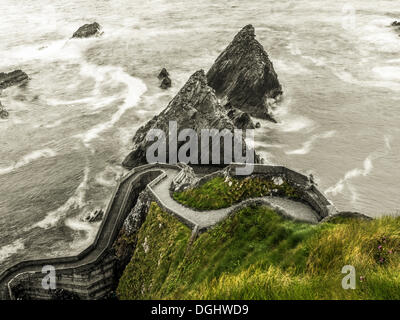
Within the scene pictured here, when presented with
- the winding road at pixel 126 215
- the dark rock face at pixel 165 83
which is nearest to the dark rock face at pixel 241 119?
the dark rock face at pixel 165 83

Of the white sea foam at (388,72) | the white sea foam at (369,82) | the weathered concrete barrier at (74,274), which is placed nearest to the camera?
the weathered concrete barrier at (74,274)

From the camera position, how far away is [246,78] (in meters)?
65.5

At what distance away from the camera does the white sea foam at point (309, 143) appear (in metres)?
54.3

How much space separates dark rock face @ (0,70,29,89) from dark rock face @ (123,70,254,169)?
42.3m

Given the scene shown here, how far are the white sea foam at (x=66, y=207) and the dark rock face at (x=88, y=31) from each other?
6872 centimetres

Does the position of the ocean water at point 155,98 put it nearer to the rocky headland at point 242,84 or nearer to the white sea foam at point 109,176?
the white sea foam at point 109,176

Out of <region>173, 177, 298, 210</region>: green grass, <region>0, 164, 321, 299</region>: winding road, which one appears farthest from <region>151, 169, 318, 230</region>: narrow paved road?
<region>173, 177, 298, 210</region>: green grass

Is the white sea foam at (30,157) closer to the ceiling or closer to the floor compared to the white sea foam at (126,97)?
closer to the floor

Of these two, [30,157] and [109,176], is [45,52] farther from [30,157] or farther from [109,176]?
[109,176]

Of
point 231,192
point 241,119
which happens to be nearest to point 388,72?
point 241,119

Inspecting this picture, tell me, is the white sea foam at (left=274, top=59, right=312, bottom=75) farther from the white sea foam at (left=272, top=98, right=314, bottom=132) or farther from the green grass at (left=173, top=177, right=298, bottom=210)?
the green grass at (left=173, top=177, right=298, bottom=210)

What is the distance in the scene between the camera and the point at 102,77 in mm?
82938

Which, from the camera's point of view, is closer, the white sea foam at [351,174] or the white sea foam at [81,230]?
the white sea foam at [81,230]

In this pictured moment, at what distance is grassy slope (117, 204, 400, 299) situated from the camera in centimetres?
1179
